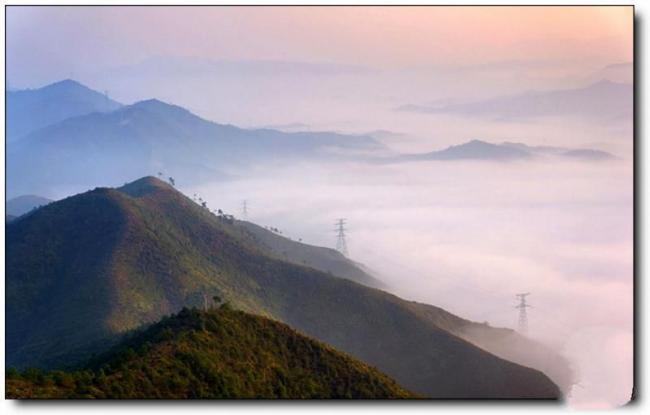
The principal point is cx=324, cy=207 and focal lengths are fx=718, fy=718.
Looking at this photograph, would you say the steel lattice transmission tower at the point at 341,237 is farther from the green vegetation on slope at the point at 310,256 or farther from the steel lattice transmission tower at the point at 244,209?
the steel lattice transmission tower at the point at 244,209

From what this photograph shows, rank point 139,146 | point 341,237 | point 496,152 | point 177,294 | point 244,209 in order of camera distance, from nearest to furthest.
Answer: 1. point 496,152
2. point 177,294
3. point 341,237
4. point 244,209
5. point 139,146

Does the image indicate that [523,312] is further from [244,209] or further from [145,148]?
[145,148]

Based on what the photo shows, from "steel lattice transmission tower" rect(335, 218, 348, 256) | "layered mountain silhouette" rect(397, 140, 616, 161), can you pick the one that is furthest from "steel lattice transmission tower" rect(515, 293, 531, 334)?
"steel lattice transmission tower" rect(335, 218, 348, 256)

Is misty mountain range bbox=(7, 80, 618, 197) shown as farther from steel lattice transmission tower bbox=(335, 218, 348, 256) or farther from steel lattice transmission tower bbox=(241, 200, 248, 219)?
steel lattice transmission tower bbox=(335, 218, 348, 256)

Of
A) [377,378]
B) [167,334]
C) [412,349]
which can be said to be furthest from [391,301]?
[167,334]

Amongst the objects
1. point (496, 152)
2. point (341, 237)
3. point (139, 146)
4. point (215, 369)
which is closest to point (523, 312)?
point (496, 152)
